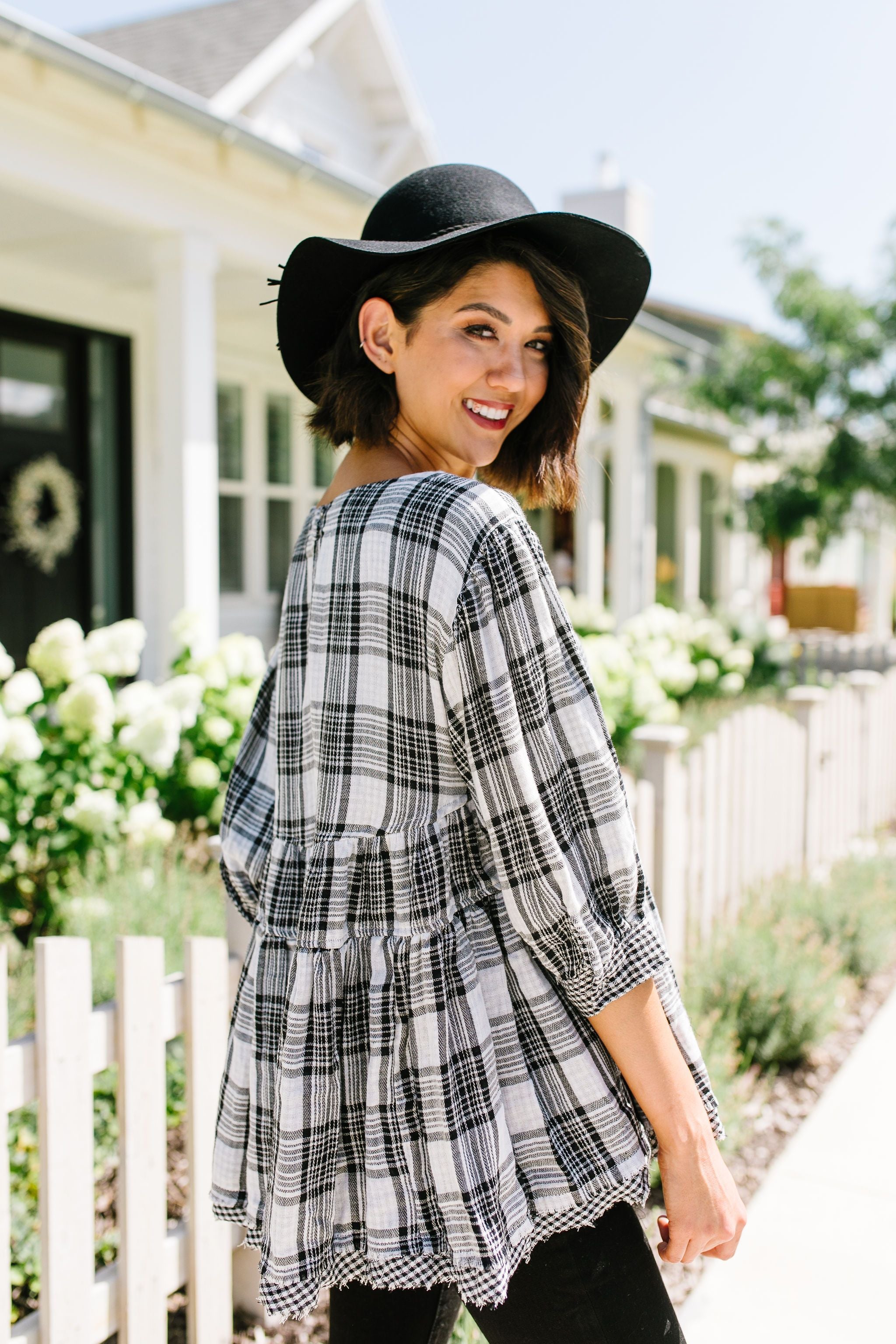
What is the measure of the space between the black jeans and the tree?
35.7ft

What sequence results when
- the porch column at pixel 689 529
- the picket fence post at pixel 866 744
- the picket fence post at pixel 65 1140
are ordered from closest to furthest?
the picket fence post at pixel 65 1140, the picket fence post at pixel 866 744, the porch column at pixel 689 529

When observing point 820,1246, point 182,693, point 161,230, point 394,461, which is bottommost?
point 820,1246

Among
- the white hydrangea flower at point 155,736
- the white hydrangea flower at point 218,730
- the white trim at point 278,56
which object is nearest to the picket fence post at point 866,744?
the white hydrangea flower at point 218,730

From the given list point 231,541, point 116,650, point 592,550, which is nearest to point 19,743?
point 116,650

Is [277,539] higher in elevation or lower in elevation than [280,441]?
lower

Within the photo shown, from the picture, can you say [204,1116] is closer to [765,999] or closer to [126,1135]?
[126,1135]

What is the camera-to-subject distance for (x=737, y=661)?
27.6ft

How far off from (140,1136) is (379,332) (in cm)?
136

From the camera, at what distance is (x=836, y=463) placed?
438 inches

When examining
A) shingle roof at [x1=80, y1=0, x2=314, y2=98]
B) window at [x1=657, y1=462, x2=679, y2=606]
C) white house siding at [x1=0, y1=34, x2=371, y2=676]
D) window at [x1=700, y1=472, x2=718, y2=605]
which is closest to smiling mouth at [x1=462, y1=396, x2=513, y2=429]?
white house siding at [x1=0, y1=34, x2=371, y2=676]

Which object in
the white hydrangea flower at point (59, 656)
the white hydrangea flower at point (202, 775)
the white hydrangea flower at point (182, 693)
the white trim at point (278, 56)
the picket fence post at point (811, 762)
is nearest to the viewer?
the white hydrangea flower at point (59, 656)

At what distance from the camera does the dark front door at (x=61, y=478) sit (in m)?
6.48

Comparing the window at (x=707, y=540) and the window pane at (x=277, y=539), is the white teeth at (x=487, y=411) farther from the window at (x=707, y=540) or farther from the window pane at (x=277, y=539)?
the window at (x=707, y=540)

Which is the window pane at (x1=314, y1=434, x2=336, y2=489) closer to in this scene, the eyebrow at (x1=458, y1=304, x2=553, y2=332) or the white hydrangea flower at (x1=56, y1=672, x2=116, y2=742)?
the white hydrangea flower at (x1=56, y1=672, x2=116, y2=742)
